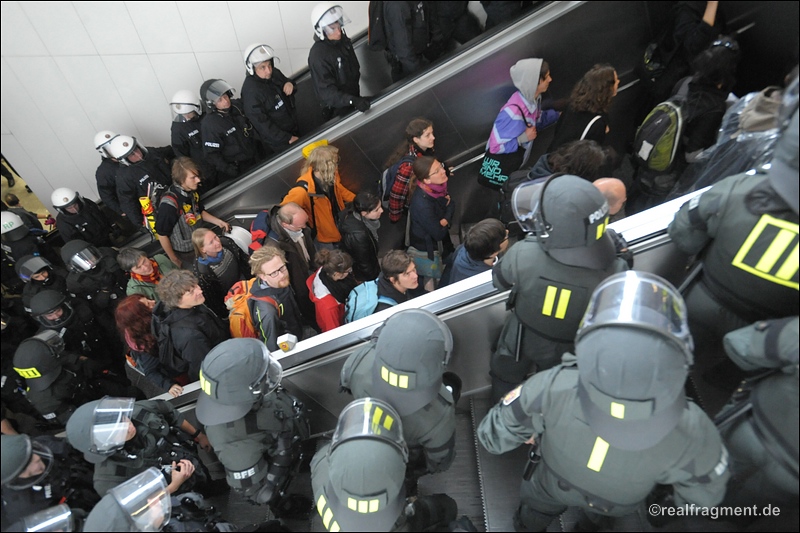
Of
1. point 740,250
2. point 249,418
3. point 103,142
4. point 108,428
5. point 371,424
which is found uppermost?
Answer: point 103,142

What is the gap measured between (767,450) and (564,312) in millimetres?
907

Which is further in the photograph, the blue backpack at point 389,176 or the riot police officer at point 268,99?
the riot police officer at point 268,99

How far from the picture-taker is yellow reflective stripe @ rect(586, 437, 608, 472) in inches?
70.6

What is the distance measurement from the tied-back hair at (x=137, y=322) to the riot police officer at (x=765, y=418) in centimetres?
331

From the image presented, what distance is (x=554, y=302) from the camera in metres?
2.29

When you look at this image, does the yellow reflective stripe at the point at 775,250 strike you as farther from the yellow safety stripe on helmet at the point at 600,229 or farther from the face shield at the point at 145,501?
the face shield at the point at 145,501

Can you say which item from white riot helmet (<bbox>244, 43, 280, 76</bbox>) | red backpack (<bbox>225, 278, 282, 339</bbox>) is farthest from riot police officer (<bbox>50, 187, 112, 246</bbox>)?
red backpack (<bbox>225, 278, 282, 339</bbox>)

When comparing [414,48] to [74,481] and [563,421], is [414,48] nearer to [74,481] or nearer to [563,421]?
[563,421]

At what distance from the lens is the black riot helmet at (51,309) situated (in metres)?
3.60

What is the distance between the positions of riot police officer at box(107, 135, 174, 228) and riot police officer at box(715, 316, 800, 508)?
14.7ft

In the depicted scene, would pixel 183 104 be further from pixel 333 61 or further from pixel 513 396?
pixel 513 396

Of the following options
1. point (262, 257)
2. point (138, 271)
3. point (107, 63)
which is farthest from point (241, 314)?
point (107, 63)

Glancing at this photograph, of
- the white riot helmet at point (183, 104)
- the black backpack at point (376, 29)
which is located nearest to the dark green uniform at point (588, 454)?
the black backpack at point (376, 29)

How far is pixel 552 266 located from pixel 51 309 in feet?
11.8
